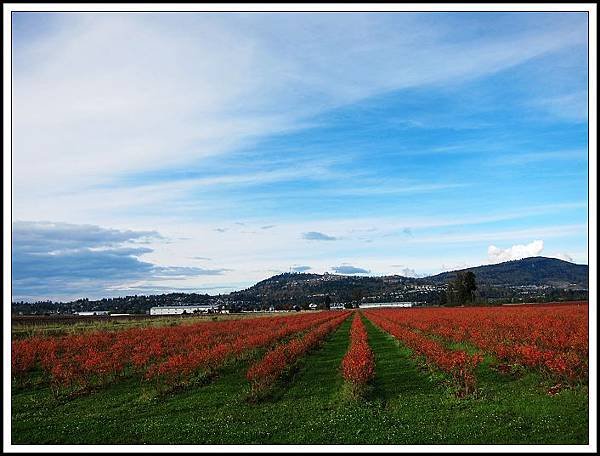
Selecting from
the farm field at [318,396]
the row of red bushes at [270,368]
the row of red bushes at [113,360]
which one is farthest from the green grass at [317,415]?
the row of red bushes at [113,360]

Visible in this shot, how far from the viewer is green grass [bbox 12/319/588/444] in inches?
415

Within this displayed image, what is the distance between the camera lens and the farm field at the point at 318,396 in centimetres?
1084

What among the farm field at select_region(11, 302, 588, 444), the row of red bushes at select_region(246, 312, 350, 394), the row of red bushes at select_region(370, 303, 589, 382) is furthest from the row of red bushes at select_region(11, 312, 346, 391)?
the row of red bushes at select_region(370, 303, 589, 382)

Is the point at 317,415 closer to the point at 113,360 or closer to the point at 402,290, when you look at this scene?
the point at 113,360

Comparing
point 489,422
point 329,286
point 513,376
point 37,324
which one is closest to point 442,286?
point 329,286

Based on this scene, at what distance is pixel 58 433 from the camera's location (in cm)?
1151

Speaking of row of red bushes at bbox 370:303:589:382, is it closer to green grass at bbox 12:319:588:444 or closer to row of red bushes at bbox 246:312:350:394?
green grass at bbox 12:319:588:444

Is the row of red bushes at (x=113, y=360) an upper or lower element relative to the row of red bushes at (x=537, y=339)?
lower

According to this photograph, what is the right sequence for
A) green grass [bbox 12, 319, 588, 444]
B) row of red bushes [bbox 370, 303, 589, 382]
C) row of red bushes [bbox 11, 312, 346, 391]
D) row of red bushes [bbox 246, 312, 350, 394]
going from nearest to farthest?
green grass [bbox 12, 319, 588, 444]
row of red bushes [bbox 370, 303, 589, 382]
row of red bushes [bbox 246, 312, 350, 394]
row of red bushes [bbox 11, 312, 346, 391]

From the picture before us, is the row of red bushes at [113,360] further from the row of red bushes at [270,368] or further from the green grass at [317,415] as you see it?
the row of red bushes at [270,368]

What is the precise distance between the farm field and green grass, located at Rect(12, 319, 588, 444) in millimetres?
34

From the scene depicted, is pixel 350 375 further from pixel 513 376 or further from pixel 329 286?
pixel 329 286

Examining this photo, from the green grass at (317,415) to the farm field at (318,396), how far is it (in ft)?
0.11

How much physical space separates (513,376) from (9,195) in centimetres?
1534
